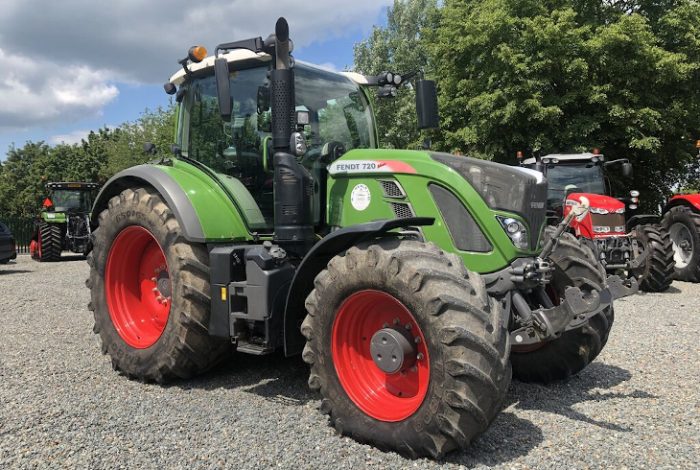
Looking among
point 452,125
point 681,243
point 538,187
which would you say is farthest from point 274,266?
point 452,125

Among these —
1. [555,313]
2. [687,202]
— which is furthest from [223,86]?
[687,202]

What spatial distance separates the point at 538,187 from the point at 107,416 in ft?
10.8

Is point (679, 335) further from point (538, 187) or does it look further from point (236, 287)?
point (236, 287)

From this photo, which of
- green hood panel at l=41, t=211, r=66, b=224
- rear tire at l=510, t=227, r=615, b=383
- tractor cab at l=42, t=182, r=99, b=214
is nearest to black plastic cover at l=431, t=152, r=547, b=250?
rear tire at l=510, t=227, r=615, b=383

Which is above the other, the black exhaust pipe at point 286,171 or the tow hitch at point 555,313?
the black exhaust pipe at point 286,171

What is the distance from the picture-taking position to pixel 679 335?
6602mm

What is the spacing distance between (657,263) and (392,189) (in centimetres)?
756

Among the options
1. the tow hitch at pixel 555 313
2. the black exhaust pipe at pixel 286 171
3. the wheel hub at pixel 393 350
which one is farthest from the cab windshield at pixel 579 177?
the wheel hub at pixel 393 350

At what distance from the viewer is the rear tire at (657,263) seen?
9.85 metres

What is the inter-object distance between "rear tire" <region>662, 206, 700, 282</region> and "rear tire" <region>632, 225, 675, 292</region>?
1.08 metres

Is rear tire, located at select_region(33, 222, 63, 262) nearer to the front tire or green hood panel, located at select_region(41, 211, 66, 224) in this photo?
the front tire

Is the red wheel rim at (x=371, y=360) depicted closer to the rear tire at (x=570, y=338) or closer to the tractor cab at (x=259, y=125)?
the tractor cab at (x=259, y=125)

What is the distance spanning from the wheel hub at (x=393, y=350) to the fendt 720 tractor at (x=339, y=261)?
11mm

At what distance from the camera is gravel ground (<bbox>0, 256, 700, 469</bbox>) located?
129 inches
